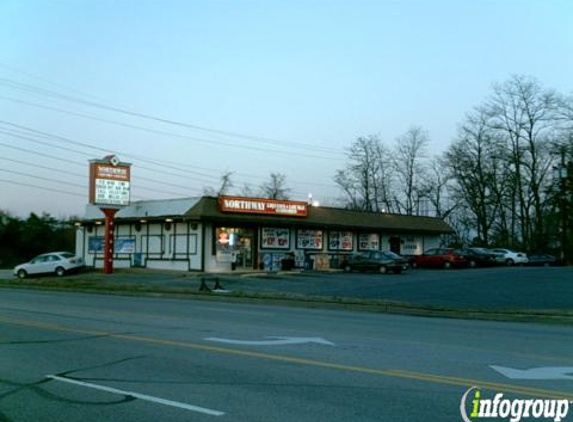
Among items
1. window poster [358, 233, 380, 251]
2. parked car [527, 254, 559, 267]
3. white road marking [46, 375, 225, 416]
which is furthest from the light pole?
white road marking [46, 375, 225, 416]

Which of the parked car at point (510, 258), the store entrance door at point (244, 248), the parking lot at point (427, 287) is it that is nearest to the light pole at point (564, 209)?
the parked car at point (510, 258)

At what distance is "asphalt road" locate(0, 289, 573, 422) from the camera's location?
7.12 metres

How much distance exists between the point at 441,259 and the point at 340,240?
303 inches

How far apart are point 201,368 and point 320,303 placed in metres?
14.4

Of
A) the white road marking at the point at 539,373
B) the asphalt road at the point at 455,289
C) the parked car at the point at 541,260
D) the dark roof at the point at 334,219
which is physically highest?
the dark roof at the point at 334,219

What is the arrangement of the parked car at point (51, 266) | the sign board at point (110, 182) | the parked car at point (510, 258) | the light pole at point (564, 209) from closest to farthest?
the sign board at point (110, 182) < the parked car at point (51, 266) < the parked car at point (510, 258) < the light pole at point (564, 209)

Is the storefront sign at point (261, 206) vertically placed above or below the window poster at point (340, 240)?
above

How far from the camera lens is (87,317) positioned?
16969 mm

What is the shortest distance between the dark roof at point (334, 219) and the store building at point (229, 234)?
0.22ft

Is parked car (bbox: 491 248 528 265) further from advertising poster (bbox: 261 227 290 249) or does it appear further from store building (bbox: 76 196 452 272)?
advertising poster (bbox: 261 227 290 249)

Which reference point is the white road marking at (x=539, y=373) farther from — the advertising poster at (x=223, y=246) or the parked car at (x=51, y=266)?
the parked car at (x=51, y=266)

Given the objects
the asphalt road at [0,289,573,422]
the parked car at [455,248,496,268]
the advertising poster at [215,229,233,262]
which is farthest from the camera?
the parked car at [455,248,496,268]

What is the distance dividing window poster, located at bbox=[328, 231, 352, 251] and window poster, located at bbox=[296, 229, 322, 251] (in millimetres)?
1196

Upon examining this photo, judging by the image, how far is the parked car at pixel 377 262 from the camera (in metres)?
42.2
